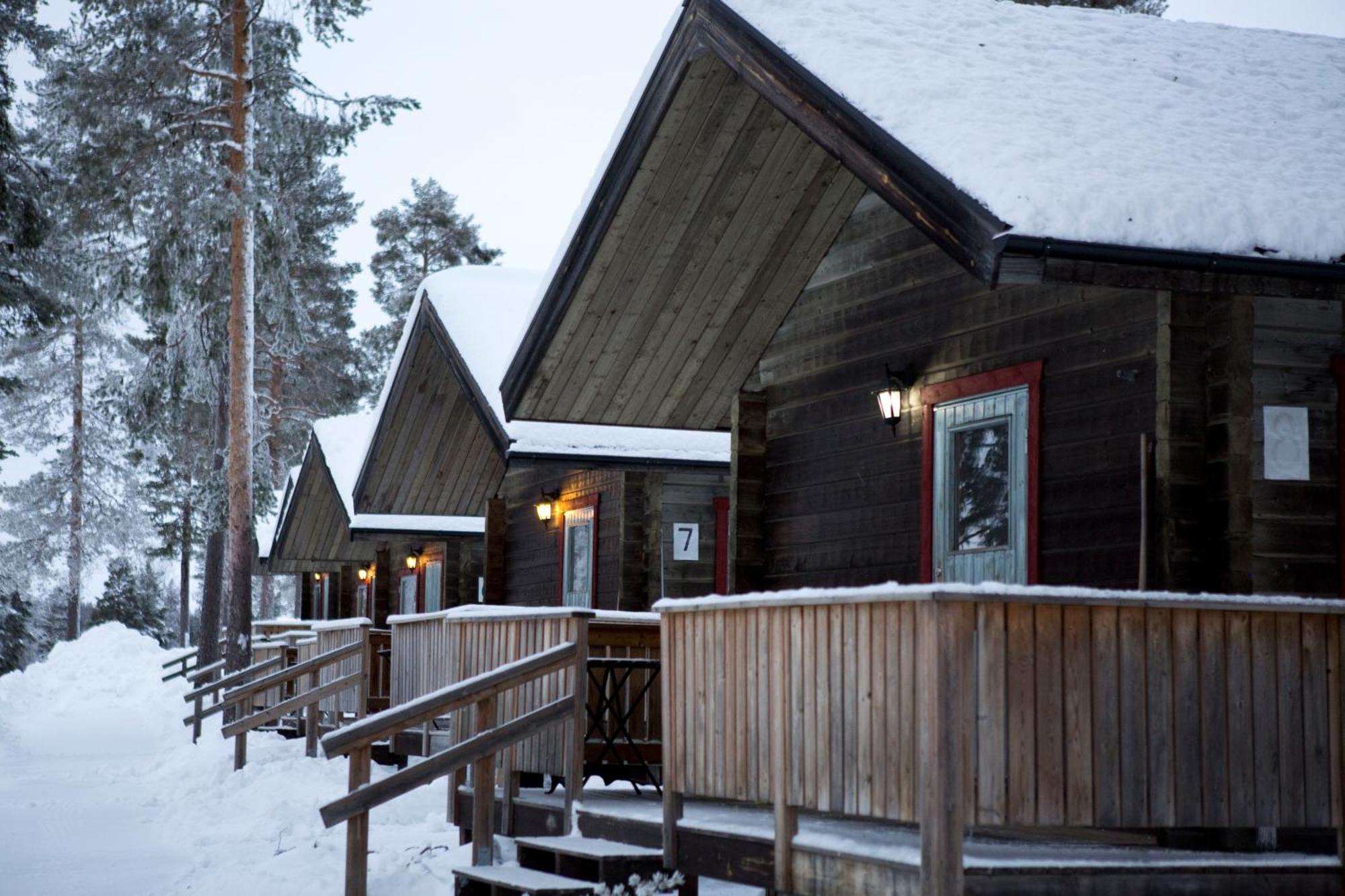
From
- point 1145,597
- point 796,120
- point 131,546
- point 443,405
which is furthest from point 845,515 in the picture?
point 131,546

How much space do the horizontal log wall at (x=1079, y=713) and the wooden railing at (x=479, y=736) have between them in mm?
2413

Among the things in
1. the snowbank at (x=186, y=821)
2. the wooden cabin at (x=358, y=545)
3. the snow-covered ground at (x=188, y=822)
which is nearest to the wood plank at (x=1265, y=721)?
the snow-covered ground at (x=188, y=822)

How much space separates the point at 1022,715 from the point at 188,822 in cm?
1111

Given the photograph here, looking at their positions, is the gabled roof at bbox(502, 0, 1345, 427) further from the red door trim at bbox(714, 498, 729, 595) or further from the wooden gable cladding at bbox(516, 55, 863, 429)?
the red door trim at bbox(714, 498, 729, 595)

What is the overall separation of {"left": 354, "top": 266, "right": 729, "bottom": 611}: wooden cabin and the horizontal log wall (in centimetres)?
799

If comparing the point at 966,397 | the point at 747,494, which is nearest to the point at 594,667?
the point at 747,494

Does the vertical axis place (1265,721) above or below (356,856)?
above

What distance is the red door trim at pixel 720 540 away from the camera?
19.0 meters

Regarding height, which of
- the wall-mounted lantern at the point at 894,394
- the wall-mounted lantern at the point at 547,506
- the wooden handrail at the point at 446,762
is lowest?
the wooden handrail at the point at 446,762

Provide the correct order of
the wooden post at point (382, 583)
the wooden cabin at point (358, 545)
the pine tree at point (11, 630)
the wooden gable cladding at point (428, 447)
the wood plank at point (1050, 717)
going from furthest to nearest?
the wooden post at point (382, 583) < the pine tree at point (11, 630) < the wooden cabin at point (358, 545) < the wooden gable cladding at point (428, 447) < the wood plank at point (1050, 717)

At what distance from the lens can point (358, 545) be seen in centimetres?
3634

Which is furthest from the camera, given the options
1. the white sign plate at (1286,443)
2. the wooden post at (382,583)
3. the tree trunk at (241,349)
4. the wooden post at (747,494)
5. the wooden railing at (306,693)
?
the wooden post at (382,583)

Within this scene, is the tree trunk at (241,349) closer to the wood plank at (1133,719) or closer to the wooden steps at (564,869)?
the wooden steps at (564,869)

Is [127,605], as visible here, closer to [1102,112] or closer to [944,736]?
[1102,112]
